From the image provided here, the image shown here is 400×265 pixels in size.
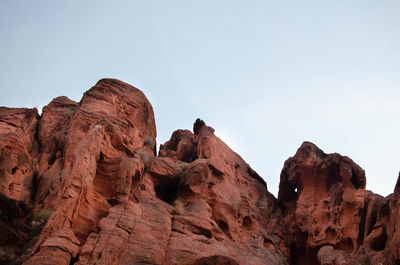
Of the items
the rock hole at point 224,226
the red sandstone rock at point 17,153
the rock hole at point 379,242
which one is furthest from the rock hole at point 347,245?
the red sandstone rock at point 17,153

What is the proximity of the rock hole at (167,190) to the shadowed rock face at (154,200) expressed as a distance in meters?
0.09

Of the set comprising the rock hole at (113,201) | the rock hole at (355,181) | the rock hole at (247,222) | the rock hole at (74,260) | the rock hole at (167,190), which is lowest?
the rock hole at (74,260)

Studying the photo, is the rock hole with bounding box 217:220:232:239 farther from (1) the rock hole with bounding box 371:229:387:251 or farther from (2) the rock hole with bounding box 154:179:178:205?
(1) the rock hole with bounding box 371:229:387:251

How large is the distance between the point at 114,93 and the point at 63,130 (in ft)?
25.4

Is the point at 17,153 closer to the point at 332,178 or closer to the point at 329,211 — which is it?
the point at 329,211

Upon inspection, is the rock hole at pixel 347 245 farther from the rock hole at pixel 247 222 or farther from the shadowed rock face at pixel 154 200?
the rock hole at pixel 247 222

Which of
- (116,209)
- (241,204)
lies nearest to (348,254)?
(241,204)

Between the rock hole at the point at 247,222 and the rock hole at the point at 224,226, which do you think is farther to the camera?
the rock hole at the point at 247,222

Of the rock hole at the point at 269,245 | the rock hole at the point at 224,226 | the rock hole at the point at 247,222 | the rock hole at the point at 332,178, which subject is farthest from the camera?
the rock hole at the point at 332,178

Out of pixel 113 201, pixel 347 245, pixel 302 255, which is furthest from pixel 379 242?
pixel 113 201

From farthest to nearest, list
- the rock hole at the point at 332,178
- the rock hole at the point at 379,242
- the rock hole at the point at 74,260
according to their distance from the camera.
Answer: the rock hole at the point at 332,178
the rock hole at the point at 379,242
the rock hole at the point at 74,260

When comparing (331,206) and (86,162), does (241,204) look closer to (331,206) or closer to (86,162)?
(331,206)

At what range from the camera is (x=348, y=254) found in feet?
89.6

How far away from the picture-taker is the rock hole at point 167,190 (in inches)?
1155
